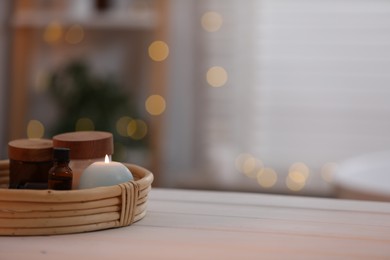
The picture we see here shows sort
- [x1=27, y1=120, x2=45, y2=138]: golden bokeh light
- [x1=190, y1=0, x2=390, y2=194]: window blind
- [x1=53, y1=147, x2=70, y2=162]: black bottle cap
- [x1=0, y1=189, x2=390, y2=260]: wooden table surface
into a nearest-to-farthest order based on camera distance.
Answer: [x1=0, y1=189, x2=390, y2=260]: wooden table surface
[x1=53, y1=147, x2=70, y2=162]: black bottle cap
[x1=190, y1=0, x2=390, y2=194]: window blind
[x1=27, y1=120, x2=45, y2=138]: golden bokeh light

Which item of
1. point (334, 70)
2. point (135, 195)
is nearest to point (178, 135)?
point (334, 70)

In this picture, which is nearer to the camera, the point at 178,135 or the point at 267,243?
the point at 267,243

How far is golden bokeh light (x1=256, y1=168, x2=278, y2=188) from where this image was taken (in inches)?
115

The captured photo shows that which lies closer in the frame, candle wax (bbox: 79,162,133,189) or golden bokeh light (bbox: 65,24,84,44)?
candle wax (bbox: 79,162,133,189)

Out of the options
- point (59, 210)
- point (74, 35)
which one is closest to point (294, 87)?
point (74, 35)

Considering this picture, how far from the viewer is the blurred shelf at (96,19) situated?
2854 mm

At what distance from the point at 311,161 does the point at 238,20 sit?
2.01 feet

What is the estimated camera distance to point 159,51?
9.66 feet

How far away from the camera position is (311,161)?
9.51 feet

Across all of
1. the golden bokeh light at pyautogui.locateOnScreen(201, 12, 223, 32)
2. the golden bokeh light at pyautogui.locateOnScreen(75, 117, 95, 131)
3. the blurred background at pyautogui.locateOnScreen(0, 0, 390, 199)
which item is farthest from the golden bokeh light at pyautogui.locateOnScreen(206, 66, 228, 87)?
the golden bokeh light at pyautogui.locateOnScreen(75, 117, 95, 131)

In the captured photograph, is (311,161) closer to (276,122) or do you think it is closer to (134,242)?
(276,122)

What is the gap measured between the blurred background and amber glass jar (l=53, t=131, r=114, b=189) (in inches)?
64.2

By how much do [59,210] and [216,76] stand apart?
1896 mm

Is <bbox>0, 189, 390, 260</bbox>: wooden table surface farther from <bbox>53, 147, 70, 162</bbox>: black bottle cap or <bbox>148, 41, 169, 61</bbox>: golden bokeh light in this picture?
<bbox>148, 41, 169, 61</bbox>: golden bokeh light
